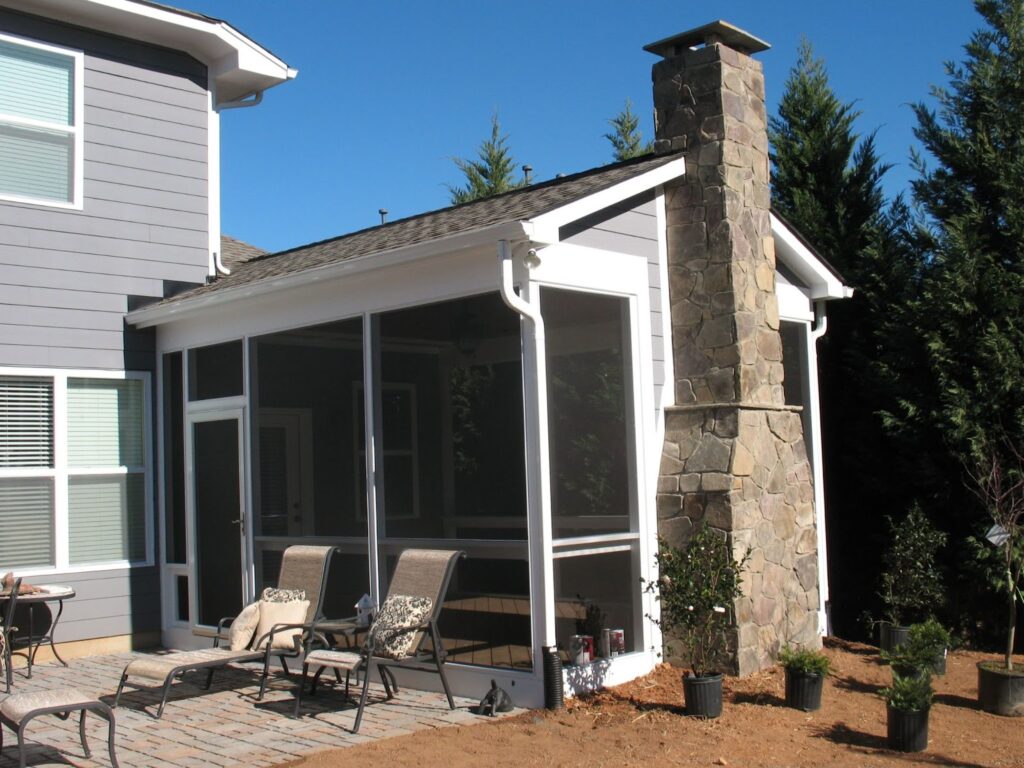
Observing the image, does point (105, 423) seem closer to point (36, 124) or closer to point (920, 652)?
point (36, 124)

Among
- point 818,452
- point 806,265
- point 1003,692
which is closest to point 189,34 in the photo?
point 806,265

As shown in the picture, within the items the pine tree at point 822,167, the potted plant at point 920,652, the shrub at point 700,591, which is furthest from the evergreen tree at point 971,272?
the shrub at point 700,591

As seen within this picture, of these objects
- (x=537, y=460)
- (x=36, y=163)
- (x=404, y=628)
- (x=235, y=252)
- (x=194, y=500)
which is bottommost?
(x=404, y=628)

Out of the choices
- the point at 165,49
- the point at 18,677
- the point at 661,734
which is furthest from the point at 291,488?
the point at 661,734

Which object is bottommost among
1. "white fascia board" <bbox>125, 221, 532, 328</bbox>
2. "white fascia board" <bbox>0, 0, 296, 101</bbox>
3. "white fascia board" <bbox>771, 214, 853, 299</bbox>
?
"white fascia board" <bbox>125, 221, 532, 328</bbox>

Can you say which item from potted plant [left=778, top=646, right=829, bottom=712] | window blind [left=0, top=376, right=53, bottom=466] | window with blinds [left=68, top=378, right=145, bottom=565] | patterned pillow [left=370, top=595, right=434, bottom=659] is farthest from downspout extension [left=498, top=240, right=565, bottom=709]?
window blind [left=0, top=376, right=53, bottom=466]

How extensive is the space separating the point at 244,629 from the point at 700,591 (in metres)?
3.20

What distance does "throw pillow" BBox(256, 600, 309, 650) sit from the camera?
24.9 ft

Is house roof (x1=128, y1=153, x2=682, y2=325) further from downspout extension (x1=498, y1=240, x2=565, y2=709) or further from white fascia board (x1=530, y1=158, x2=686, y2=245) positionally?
downspout extension (x1=498, y1=240, x2=565, y2=709)

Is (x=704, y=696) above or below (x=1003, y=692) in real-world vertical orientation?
above

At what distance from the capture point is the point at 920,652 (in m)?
6.97

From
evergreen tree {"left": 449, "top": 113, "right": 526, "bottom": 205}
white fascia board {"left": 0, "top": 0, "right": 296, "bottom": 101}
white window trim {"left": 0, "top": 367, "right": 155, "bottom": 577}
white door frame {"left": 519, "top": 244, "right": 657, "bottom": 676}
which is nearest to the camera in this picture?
white door frame {"left": 519, "top": 244, "right": 657, "bottom": 676}

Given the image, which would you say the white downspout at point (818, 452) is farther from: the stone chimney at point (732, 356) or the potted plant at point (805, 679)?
the potted plant at point (805, 679)

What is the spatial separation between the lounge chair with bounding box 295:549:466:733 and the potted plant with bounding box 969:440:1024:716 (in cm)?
351
